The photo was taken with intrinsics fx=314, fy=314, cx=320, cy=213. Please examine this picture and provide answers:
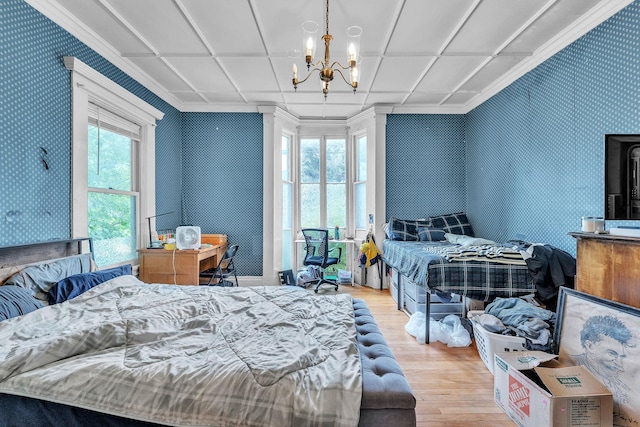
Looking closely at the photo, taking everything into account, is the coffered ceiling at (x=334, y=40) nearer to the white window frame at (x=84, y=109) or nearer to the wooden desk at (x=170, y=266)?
the white window frame at (x=84, y=109)

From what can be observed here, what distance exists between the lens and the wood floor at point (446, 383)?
6.26 ft

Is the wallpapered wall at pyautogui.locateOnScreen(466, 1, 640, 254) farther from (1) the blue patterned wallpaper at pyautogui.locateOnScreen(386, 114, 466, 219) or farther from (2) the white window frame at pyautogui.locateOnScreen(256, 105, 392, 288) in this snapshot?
(2) the white window frame at pyautogui.locateOnScreen(256, 105, 392, 288)

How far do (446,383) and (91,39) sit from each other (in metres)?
4.16

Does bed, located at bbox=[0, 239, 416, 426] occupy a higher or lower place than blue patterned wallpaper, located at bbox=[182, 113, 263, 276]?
lower

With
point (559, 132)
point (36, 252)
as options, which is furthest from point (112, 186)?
point (559, 132)

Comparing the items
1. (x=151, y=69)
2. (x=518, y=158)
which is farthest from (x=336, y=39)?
(x=518, y=158)

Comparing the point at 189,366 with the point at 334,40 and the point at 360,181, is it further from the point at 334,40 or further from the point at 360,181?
the point at 360,181

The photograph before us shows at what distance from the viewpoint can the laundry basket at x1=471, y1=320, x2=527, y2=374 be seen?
7.29 feet

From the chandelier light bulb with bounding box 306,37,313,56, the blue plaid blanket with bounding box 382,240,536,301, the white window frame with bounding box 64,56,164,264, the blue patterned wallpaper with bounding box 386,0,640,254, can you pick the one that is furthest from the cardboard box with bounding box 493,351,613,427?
the white window frame with bounding box 64,56,164,264

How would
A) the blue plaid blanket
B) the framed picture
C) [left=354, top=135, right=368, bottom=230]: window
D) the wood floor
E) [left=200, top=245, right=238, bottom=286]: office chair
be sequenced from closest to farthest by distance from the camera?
1. the framed picture
2. the wood floor
3. the blue plaid blanket
4. [left=200, top=245, right=238, bottom=286]: office chair
5. [left=354, top=135, right=368, bottom=230]: window

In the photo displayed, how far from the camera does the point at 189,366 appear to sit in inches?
49.2

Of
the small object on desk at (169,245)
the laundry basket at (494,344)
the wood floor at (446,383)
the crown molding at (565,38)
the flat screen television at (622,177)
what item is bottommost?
the wood floor at (446,383)

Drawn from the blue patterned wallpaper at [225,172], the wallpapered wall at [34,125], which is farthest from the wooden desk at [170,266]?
the blue patterned wallpaper at [225,172]

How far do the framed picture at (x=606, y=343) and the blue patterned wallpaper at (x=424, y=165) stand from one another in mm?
3019
